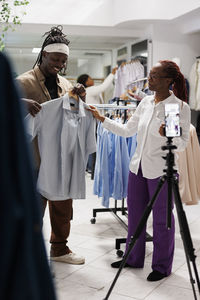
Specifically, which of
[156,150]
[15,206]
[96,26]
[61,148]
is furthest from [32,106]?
[96,26]

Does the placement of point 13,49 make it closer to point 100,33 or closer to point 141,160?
point 100,33

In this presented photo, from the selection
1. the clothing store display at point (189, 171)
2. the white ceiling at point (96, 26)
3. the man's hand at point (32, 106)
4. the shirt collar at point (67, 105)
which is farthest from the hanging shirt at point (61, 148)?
the white ceiling at point (96, 26)

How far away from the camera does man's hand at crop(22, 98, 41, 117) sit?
8.60ft

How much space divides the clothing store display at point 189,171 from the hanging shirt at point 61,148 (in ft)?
5.31

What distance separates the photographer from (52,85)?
2930mm

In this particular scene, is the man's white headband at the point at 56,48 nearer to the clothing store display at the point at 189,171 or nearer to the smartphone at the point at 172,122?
the smartphone at the point at 172,122

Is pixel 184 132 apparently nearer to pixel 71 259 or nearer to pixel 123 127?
pixel 123 127

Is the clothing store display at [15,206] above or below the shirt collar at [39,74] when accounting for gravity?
below

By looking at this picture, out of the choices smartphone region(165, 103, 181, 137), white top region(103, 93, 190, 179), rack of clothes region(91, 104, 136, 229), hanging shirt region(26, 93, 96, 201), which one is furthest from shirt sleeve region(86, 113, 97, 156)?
smartphone region(165, 103, 181, 137)

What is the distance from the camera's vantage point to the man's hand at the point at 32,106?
2.62 meters

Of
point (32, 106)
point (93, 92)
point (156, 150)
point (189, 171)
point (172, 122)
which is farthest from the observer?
point (93, 92)

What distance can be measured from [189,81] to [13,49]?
3902 mm

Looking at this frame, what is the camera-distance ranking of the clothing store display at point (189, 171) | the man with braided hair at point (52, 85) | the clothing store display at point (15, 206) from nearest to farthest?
the clothing store display at point (15, 206)
the man with braided hair at point (52, 85)
the clothing store display at point (189, 171)

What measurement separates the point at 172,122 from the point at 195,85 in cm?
521
